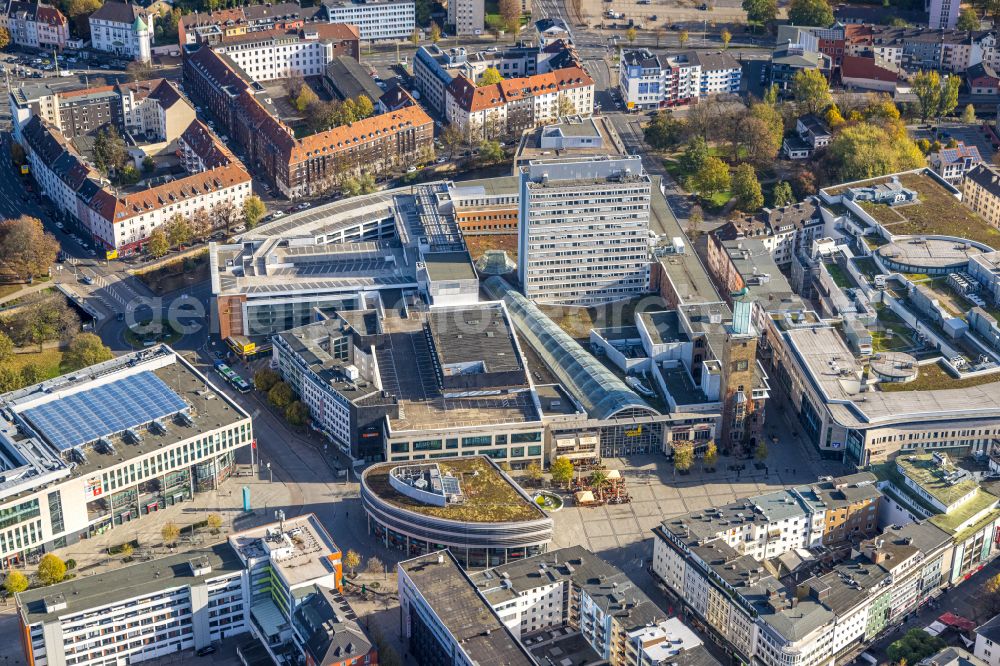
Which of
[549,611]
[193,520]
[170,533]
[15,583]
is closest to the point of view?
[549,611]

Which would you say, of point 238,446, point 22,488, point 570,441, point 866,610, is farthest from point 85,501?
point 866,610

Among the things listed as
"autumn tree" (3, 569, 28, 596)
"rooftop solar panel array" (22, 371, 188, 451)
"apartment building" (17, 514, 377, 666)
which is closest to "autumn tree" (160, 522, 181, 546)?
"apartment building" (17, 514, 377, 666)

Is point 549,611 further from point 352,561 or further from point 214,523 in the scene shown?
point 214,523

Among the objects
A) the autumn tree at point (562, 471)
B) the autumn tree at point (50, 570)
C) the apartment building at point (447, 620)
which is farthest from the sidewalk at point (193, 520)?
the autumn tree at point (562, 471)

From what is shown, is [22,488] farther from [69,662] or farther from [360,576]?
[360,576]

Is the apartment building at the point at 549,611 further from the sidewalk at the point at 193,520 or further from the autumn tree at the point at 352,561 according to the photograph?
the sidewalk at the point at 193,520

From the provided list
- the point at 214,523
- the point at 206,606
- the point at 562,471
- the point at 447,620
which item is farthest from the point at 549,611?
the point at 214,523
